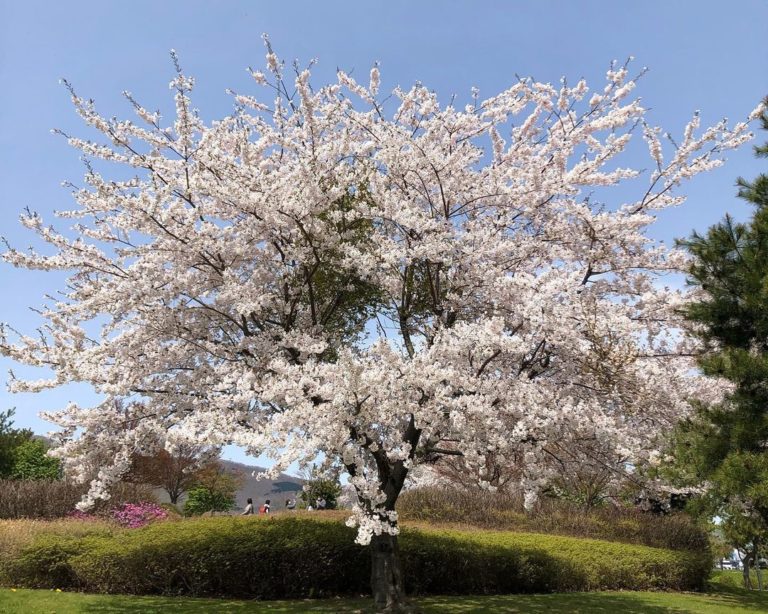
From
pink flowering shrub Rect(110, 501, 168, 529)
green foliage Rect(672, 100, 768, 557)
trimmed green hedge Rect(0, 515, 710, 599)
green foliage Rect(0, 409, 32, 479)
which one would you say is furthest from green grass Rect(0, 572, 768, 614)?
green foliage Rect(0, 409, 32, 479)

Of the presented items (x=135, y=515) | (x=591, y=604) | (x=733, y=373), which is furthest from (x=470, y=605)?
(x=135, y=515)

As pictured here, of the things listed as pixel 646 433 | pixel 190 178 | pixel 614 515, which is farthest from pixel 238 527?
pixel 614 515

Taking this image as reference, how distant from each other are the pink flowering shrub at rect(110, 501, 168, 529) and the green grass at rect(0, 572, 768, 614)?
6232mm

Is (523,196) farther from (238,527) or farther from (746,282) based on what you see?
(238,527)

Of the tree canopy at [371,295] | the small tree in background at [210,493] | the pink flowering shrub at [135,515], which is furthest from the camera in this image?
the small tree in background at [210,493]

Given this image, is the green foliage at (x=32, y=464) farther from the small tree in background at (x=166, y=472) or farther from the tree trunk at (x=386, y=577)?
the tree trunk at (x=386, y=577)

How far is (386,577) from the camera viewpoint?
10242 mm

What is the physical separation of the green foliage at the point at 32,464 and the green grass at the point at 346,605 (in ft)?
69.0

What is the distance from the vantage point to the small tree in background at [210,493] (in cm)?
3482

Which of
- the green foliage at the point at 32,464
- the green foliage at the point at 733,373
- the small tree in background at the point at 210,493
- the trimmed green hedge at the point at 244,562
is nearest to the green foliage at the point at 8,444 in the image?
the green foliage at the point at 32,464

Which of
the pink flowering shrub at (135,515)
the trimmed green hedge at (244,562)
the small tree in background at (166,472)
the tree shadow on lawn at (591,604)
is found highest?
the small tree in background at (166,472)

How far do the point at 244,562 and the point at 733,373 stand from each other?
989 centimetres

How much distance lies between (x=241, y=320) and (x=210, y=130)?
339cm

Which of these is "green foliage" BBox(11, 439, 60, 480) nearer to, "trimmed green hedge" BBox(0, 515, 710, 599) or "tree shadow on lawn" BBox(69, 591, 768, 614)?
"trimmed green hedge" BBox(0, 515, 710, 599)
